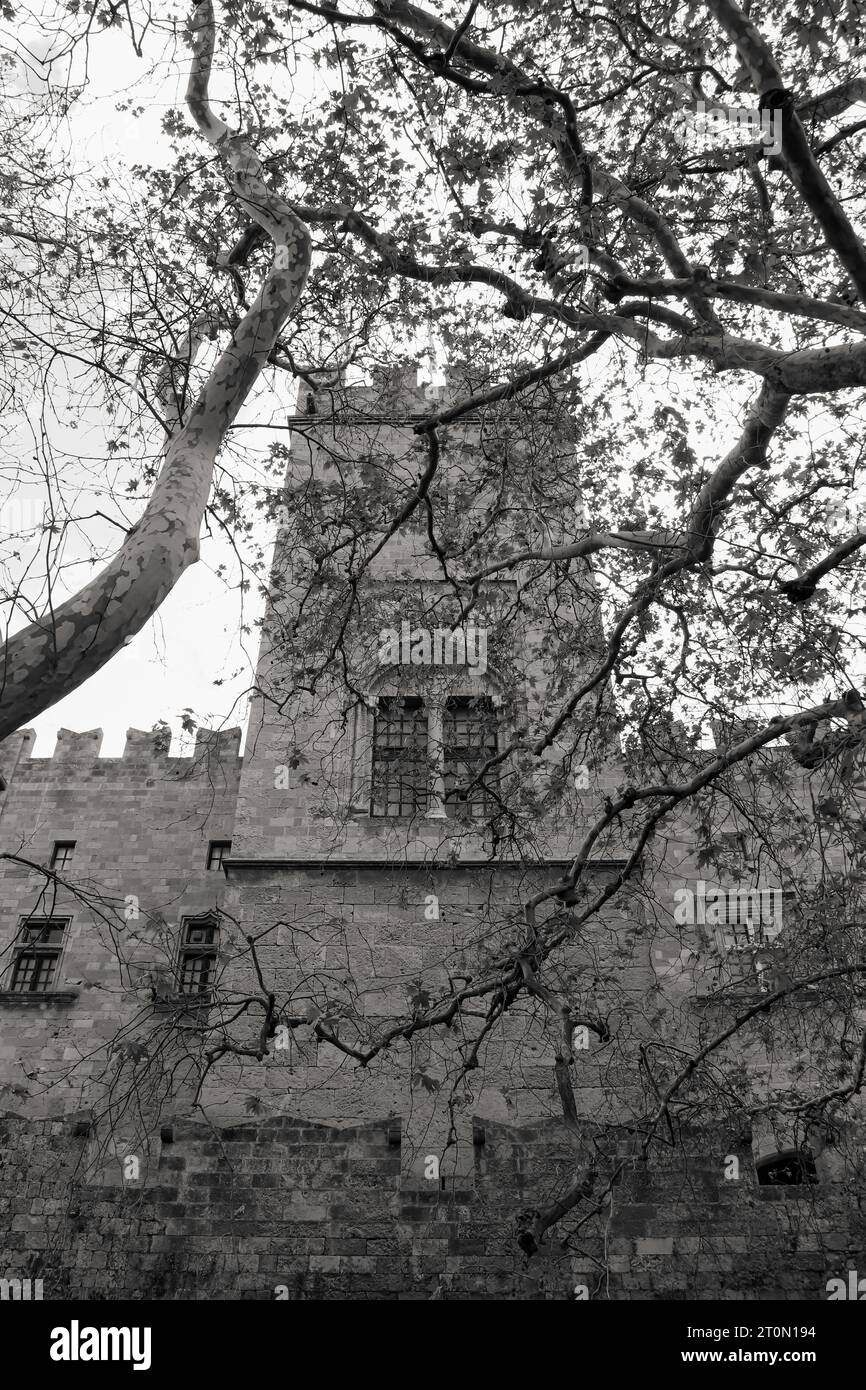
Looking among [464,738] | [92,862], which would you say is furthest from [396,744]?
[92,862]

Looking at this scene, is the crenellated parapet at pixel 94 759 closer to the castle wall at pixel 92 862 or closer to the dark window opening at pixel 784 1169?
the castle wall at pixel 92 862

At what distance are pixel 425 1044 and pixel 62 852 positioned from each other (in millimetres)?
9756

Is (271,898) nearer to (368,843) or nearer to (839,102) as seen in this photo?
(368,843)

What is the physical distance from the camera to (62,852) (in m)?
17.5

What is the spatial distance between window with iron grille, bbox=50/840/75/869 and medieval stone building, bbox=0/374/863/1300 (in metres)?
6.26

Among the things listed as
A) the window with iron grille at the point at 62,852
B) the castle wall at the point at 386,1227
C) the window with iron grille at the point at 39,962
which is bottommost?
the castle wall at the point at 386,1227

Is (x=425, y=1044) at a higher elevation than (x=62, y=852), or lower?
lower

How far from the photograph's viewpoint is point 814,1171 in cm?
920

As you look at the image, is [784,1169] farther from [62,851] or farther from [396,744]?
[62,851]

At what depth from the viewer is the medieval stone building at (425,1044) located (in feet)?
→ 26.4

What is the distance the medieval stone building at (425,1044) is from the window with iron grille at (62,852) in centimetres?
626

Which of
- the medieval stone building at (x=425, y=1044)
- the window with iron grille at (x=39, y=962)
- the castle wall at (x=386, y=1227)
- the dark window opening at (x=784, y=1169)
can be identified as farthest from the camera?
the window with iron grille at (x=39, y=962)

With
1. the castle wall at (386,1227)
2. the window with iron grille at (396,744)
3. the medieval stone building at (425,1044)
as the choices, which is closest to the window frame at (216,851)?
the medieval stone building at (425,1044)

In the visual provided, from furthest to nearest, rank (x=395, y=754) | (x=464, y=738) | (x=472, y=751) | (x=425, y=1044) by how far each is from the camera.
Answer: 1. (x=464, y=738)
2. (x=472, y=751)
3. (x=395, y=754)
4. (x=425, y=1044)
